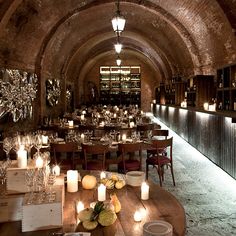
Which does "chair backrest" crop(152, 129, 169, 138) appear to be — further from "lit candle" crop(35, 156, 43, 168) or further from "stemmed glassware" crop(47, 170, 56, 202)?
"stemmed glassware" crop(47, 170, 56, 202)

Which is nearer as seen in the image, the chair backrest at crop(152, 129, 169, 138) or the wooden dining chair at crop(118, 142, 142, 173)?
the wooden dining chair at crop(118, 142, 142, 173)

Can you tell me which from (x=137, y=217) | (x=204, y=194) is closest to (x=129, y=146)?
(x=204, y=194)

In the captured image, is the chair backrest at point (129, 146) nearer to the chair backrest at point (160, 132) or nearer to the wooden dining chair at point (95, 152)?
the wooden dining chair at point (95, 152)

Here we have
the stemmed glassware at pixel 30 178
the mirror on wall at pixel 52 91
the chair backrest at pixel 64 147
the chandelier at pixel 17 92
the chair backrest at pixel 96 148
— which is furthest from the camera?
the mirror on wall at pixel 52 91

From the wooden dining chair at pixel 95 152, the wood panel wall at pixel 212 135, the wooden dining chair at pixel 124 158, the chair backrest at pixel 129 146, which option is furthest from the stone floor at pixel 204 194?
the wooden dining chair at pixel 95 152

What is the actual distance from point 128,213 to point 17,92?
7391 mm

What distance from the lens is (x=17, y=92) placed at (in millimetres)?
9125

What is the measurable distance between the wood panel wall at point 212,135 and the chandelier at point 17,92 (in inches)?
199

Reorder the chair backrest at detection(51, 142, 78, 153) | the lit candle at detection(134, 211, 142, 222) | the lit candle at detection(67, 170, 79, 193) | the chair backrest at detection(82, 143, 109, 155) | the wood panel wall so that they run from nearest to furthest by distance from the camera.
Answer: the lit candle at detection(134, 211, 142, 222)
the lit candle at detection(67, 170, 79, 193)
the chair backrest at detection(82, 143, 109, 155)
the chair backrest at detection(51, 142, 78, 153)
the wood panel wall

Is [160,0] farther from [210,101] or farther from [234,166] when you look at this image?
[234,166]

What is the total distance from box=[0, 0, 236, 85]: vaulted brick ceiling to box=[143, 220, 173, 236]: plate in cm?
622

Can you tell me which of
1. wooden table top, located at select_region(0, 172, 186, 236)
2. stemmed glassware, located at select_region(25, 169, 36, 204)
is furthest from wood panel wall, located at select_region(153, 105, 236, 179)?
stemmed glassware, located at select_region(25, 169, 36, 204)

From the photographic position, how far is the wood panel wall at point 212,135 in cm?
676

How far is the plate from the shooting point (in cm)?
192
